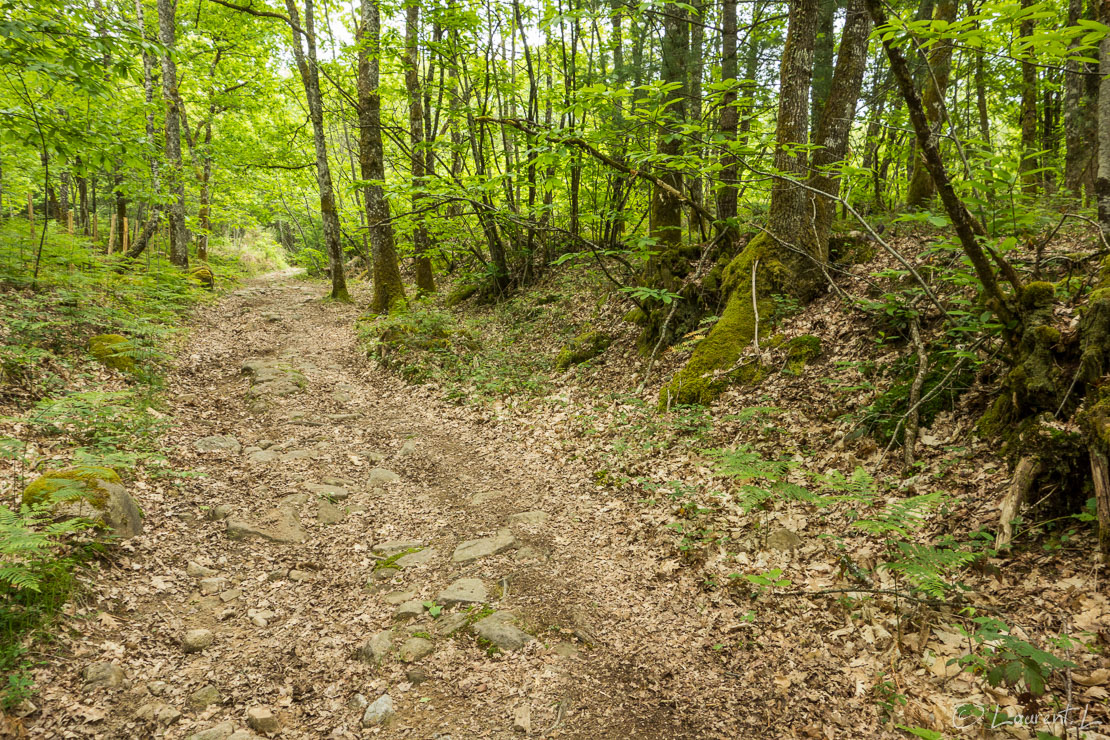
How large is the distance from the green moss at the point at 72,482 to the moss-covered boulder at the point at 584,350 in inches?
262

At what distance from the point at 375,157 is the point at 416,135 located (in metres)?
1.39

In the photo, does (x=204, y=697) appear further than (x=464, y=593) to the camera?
No

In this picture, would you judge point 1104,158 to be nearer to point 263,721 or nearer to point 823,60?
point 823,60

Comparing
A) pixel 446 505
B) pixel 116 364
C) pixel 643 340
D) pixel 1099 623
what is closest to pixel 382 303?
pixel 116 364

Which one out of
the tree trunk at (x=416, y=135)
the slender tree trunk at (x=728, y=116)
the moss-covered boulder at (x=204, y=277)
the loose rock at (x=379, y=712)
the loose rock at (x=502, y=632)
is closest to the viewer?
the loose rock at (x=379, y=712)

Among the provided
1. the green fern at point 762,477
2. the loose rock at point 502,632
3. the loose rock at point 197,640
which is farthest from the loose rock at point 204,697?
the green fern at point 762,477

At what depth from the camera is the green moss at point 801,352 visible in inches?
255

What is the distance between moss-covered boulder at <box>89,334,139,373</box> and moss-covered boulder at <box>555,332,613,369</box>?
681 centimetres

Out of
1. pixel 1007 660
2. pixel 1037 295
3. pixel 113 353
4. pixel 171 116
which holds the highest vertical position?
pixel 171 116

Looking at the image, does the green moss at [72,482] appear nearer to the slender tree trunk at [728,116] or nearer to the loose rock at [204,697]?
the loose rock at [204,697]

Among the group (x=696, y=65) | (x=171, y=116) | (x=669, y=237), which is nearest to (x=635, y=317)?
(x=669, y=237)

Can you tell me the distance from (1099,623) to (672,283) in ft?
21.7

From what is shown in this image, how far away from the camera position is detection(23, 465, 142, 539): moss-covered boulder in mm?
4051

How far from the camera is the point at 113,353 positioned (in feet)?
25.6
